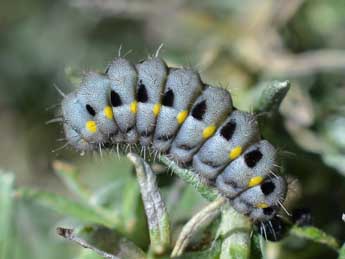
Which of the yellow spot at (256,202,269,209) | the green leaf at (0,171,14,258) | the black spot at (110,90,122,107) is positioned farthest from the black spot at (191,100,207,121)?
the green leaf at (0,171,14,258)

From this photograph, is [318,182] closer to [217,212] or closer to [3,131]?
[217,212]

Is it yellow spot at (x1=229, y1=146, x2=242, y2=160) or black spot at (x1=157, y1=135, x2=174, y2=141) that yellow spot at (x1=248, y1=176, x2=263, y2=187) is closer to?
yellow spot at (x1=229, y1=146, x2=242, y2=160)

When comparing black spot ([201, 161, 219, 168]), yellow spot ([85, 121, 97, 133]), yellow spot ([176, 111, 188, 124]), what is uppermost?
yellow spot ([85, 121, 97, 133])

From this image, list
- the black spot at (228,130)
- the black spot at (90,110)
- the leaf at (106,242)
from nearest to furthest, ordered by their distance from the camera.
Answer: the leaf at (106,242) → the black spot at (228,130) → the black spot at (90,110)

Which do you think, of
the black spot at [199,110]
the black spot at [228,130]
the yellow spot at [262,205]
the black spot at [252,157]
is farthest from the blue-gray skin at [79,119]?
the yellow spot at [262,205]

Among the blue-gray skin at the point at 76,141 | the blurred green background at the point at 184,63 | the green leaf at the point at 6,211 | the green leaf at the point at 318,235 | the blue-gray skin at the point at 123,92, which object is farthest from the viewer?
the blurred green background at the point at 184,63

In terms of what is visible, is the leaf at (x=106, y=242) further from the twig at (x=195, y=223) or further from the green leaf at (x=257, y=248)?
the green leaf at (x=257, y=248)
